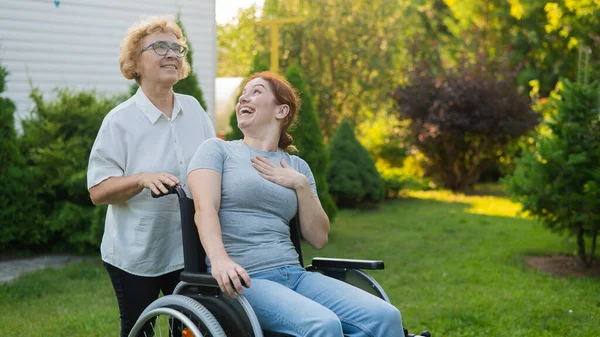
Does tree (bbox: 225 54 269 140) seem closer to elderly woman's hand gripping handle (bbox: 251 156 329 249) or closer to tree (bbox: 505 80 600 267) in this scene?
tree (bbox: 505 80 600 267)

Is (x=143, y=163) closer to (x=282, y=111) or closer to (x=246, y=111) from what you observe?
(x=246, y=111)

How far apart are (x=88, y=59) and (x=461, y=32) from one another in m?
11.9

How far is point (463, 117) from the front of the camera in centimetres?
1113

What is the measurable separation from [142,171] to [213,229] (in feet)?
1.29

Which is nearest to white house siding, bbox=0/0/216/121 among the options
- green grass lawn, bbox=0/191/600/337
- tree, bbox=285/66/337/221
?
tree, bbox=285/66/337/221

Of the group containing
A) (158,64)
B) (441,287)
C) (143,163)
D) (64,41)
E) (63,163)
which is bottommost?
(441,287)

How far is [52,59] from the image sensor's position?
8477 millimetres

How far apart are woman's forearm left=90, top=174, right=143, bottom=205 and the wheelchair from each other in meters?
0.12

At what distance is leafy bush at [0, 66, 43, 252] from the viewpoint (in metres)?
6.25

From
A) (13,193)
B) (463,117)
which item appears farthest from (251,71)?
(463,117)

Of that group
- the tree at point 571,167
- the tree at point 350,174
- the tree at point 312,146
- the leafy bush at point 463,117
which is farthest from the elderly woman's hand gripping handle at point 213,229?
the leafy bush at point 463,117

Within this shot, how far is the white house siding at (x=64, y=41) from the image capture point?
805cm

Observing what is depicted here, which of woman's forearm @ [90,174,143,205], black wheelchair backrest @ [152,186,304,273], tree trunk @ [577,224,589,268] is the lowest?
tree trunk @ [577,224,589,268]

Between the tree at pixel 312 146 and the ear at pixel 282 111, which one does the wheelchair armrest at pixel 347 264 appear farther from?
the tree at pixel 312 146
